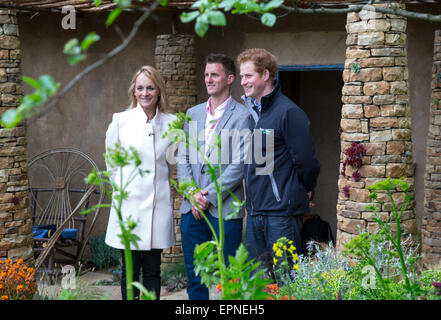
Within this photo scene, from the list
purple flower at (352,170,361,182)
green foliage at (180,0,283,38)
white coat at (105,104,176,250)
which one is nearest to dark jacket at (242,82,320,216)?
white coat at (105,104,176,250)

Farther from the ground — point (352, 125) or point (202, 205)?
point (352, 125)

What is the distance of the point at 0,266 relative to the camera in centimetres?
472

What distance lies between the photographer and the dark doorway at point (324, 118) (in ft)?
30.0

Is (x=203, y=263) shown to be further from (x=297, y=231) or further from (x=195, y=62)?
(x=195, y=62)

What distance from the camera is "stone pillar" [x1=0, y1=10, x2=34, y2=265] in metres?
5.30

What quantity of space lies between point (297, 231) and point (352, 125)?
4.87 ft

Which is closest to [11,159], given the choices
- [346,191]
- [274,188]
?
[274,188]

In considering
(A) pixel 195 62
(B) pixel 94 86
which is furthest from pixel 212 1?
(B) pixel 94 86

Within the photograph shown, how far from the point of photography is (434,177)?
5.90 meters

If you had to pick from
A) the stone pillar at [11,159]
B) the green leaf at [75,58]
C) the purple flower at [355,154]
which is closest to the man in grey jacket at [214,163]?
the purple flower at [355,154]

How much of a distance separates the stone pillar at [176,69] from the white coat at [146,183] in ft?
9.95

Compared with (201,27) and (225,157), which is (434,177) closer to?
(225,157)

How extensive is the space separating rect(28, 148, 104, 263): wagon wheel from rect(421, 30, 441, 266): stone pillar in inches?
166

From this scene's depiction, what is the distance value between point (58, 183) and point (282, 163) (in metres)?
4.73
